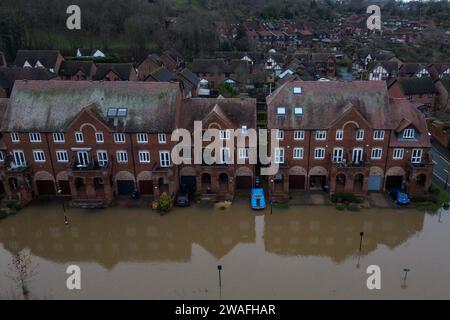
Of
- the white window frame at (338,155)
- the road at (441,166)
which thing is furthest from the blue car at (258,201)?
the road at (441,166)

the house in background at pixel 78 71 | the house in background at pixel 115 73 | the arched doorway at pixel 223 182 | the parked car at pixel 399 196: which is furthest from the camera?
the house in background at pixel 78 71

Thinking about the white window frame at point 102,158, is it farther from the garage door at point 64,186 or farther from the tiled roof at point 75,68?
the tiled roof at point 75,68

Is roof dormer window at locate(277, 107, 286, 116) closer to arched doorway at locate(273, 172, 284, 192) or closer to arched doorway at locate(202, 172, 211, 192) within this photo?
arched doorway at locate(273, 172, 284, 192)

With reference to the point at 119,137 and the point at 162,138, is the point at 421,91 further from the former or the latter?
the point at 119,137

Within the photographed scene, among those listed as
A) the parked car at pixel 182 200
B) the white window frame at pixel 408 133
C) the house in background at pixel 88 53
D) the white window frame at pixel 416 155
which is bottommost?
the parked car at pixel 182 200

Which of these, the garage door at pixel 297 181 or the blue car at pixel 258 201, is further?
the garage door at pixel 297 181

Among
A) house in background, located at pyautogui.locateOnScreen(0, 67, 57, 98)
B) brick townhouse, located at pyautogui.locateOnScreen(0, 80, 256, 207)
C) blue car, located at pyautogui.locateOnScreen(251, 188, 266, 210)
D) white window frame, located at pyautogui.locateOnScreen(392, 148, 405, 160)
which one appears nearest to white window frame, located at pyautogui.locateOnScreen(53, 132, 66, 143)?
brick townhouse, located at pyautogui.locateOnScreen(0, 80, 256, 207)
